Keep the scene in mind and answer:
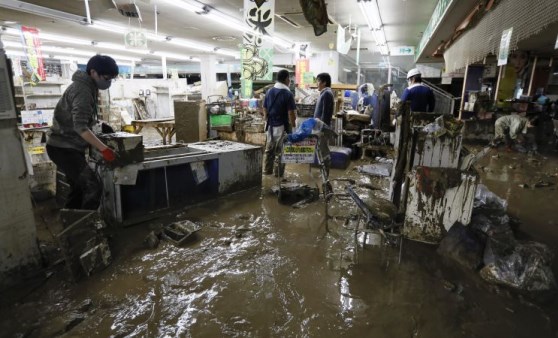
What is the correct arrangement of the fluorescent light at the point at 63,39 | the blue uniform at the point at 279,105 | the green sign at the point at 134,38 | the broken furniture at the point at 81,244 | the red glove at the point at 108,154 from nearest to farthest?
the broken furniture at the point at 81,244 < the red glove at the point at 108,154 < the blue uniform at the point at 279,105 < the green sign at the point at 134,38 < the fluorescent light at the point at 63,39

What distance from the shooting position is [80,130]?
2971 mm

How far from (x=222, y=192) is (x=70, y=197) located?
78.2 inches

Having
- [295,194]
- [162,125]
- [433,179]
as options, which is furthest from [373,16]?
[433,179]

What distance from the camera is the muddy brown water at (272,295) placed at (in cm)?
222

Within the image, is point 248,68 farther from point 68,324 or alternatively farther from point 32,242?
point 68,324

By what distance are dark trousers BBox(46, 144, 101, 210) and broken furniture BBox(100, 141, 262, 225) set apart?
0.18 m

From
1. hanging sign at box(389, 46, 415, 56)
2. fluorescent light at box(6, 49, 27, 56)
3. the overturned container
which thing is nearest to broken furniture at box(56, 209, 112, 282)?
the overturned container

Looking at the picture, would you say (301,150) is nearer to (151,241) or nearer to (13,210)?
(151,241)

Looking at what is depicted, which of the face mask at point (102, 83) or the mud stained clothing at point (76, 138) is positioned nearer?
the mud stained clothing at point (76, 138)

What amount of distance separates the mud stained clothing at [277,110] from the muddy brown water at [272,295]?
245 cm

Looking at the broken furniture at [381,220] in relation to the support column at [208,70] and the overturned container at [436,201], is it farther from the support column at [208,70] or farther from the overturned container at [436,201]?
the support column at [208,70]

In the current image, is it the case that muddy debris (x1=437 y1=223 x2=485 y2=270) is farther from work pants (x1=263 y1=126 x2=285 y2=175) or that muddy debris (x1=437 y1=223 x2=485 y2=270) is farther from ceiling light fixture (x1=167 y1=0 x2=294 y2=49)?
ceiling light fixture (x1=167 y1=0 x2=294 y2=49)

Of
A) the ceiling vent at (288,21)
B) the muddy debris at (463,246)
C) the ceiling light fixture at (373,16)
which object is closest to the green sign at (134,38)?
the ceiling vent at (288,21)

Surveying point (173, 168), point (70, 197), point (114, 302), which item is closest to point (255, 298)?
point (114, 302)
